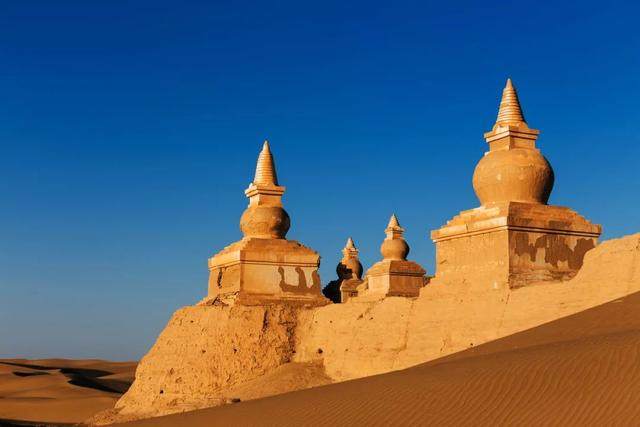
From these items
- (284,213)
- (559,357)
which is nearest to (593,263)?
(559,357)

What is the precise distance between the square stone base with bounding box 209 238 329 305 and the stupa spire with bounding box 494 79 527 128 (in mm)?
7463

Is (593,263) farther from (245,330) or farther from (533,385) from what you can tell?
(245,330)

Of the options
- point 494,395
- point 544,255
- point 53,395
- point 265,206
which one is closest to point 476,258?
point 544,255

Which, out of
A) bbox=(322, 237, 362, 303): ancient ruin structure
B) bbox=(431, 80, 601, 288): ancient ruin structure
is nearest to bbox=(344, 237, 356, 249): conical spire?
bbox=(322, 237, 362, 303): ancient ruin structure

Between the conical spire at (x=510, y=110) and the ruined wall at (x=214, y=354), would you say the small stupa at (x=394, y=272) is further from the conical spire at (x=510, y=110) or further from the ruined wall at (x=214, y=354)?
the conical spire at (x=510, y=110)

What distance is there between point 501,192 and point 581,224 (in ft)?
6.10

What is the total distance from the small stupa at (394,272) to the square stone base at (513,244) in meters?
9.87

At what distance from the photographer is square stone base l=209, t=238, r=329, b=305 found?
25.4 m

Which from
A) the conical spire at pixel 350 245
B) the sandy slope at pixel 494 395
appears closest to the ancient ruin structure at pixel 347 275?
the conical spire at pixel 350 245

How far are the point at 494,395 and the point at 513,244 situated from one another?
836 cm

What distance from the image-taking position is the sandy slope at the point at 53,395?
3491 cm

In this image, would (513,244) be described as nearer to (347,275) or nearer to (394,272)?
(394,272)

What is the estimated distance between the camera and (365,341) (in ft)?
69.1

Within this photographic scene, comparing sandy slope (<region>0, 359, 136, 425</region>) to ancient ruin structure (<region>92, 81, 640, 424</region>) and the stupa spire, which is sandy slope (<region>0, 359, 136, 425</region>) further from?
the stupa spire
